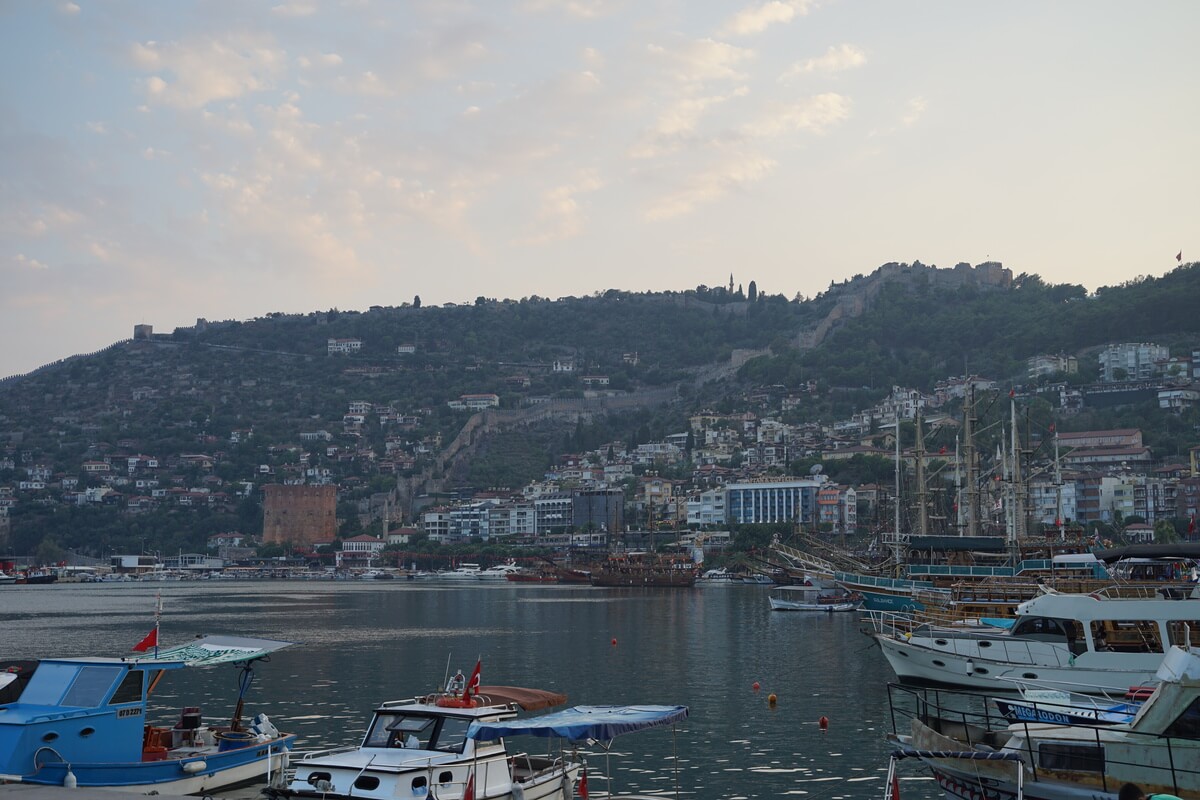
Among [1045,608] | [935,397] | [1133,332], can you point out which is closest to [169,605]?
[1045,608]

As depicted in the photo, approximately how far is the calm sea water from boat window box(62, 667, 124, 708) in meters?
7.19

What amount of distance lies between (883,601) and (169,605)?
52.2 meters

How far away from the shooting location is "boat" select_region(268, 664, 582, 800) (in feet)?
50.4

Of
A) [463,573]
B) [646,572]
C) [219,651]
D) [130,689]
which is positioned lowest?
[463,573]

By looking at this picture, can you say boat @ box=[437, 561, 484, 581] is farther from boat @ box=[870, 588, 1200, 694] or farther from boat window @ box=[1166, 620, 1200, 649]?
boat window @ box=[1166, 620, 1200, 649]

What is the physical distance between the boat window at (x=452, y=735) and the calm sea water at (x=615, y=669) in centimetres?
381

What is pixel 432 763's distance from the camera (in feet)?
51.8

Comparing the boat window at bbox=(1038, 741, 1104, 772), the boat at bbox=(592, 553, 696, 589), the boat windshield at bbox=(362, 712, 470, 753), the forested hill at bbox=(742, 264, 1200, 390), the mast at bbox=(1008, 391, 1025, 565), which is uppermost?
the forested hill at bbox=(742, 264, 1200, 390)

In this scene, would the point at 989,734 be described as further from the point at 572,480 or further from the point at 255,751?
the point at 572,480

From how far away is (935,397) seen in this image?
574 feet

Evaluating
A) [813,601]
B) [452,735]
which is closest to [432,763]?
[452,735]

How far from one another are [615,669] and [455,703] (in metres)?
24.1

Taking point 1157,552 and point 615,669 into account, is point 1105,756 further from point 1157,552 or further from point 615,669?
point 615,669

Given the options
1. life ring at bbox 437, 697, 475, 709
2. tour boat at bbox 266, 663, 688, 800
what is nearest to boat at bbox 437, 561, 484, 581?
tour boat at bbox 266, 663, 688, 800
